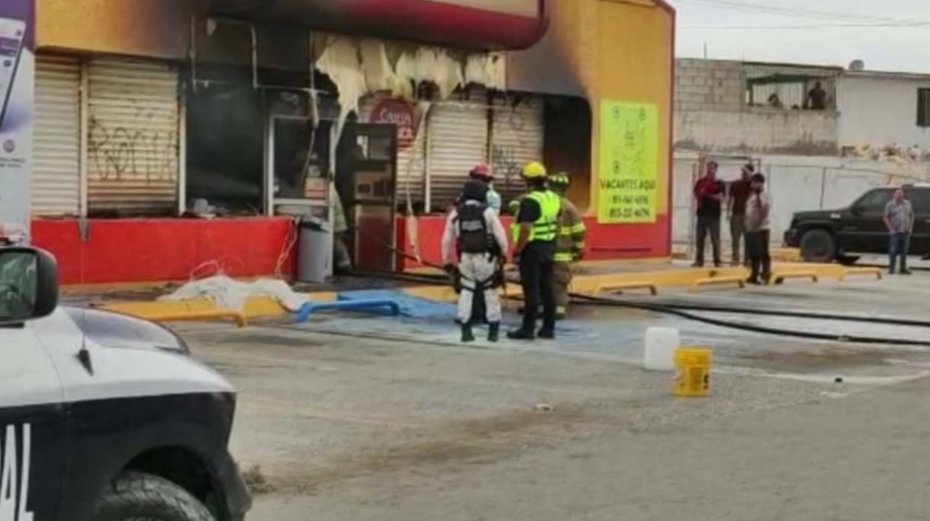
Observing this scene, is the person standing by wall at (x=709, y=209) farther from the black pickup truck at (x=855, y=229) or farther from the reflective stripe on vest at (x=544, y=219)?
the reflective stripe on vest at (x=544, y=219)

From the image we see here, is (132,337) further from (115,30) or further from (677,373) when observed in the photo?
(115,30)

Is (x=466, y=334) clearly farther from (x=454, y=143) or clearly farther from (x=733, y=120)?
(x=733, y=120)

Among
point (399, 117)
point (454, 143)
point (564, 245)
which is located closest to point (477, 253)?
point (564, 245)

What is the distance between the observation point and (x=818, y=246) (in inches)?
1257

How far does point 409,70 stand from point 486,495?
13.8m

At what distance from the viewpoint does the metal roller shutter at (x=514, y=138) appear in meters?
24.3

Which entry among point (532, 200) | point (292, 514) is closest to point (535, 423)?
point (292, 514)

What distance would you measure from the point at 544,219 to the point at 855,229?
1744cm

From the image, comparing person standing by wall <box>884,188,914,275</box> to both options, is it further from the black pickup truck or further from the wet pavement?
the wet pavement

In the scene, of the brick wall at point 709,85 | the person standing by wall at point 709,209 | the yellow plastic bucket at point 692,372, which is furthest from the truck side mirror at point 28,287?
the brick wall at point 709,85

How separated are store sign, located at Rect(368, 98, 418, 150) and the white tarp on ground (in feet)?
14.8

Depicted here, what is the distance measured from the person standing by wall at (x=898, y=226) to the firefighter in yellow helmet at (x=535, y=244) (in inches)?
577

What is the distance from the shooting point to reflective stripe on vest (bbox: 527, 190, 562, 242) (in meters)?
15.7

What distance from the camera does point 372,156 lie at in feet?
70.6
